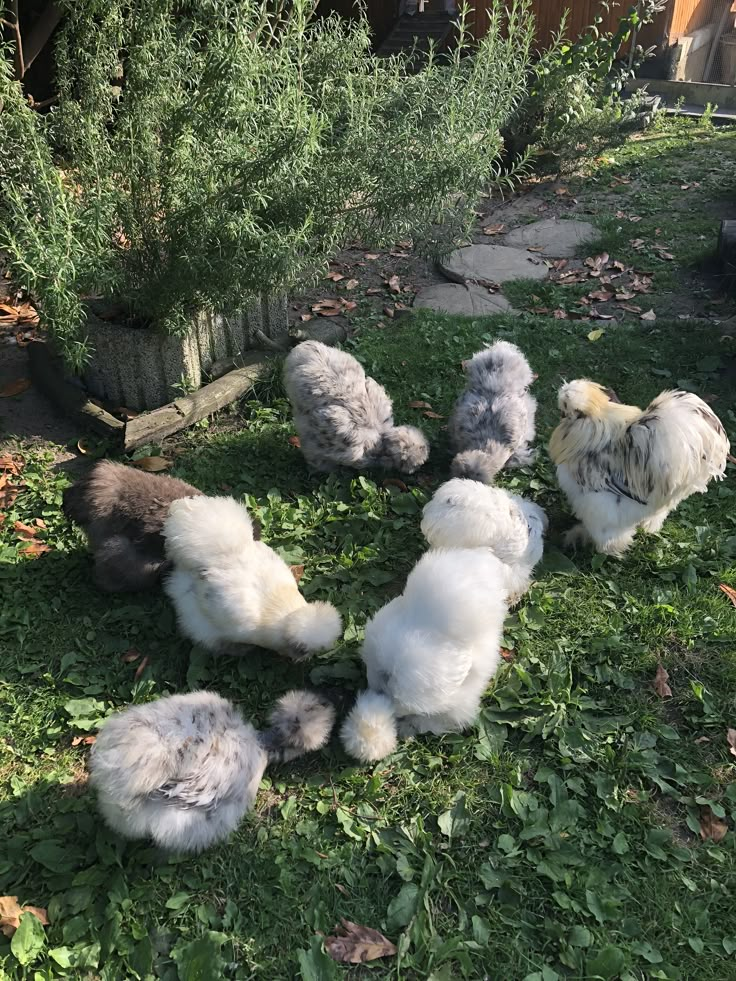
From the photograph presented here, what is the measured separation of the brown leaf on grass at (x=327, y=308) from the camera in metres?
6.49

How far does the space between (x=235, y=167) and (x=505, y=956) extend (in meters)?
4.28

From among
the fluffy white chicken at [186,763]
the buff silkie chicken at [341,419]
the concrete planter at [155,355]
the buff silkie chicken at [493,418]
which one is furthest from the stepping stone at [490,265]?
the fluffy white chicken at [186,763]

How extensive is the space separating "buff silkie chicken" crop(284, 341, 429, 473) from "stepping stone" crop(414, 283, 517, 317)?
7.43ft

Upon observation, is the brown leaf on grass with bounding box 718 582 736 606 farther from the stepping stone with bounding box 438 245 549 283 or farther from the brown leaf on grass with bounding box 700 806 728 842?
the stepping stone with bounding box 438 245 549 283

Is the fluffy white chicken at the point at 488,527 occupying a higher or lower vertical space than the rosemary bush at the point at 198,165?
lower

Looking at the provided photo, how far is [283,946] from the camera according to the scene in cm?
260

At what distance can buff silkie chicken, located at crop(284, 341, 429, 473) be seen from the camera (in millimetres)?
4383

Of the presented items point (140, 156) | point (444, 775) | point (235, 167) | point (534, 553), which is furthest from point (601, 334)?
point (444, 775)

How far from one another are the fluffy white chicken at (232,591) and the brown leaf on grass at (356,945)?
114 centimetres

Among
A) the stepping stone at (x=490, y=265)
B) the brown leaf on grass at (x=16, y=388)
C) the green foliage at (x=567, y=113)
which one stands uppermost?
the green foliage at (x=567, y=113)

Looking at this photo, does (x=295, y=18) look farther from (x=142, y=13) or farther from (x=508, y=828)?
(x=508, y=828)

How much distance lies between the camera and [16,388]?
211 inches

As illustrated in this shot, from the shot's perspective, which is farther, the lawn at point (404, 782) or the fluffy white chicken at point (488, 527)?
the fluffy white chicken at point (488, 527)

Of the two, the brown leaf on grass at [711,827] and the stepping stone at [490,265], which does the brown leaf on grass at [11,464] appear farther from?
the stepping stone at [490,265]
